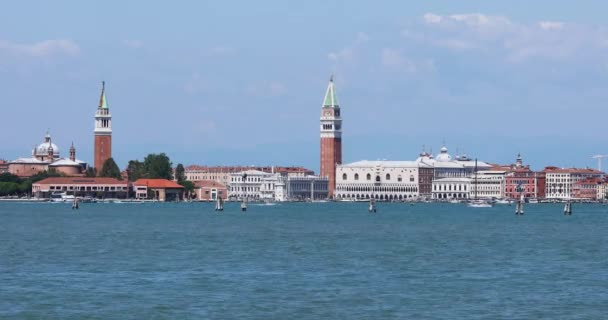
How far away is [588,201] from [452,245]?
98.7m

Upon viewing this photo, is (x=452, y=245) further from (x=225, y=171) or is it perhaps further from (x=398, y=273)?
(x=225, y=171)

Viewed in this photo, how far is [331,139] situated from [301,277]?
11869 centimetres

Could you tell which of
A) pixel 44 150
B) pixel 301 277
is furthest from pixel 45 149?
pixel 301 277

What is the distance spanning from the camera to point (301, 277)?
2666 cm

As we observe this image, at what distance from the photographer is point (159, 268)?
28.7 m

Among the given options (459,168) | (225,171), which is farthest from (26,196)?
(459,168)

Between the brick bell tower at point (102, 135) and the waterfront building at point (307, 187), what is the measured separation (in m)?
20.2

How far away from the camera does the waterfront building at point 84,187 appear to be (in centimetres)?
12056

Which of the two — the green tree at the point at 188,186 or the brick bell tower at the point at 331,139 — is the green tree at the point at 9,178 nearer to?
the green tree at the point at 188,186

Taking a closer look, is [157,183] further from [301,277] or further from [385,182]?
[301,277]

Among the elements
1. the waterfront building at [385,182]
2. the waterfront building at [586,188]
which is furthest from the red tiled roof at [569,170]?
the waterfront building at [385,182]

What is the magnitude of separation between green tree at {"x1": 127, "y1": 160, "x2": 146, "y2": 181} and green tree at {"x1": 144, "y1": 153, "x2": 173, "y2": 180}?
568 mm

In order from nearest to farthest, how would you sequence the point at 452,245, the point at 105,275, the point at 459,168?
the point at 105,275, the point at 452,245, the point at 459,168

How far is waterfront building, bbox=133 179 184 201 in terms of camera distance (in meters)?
122
